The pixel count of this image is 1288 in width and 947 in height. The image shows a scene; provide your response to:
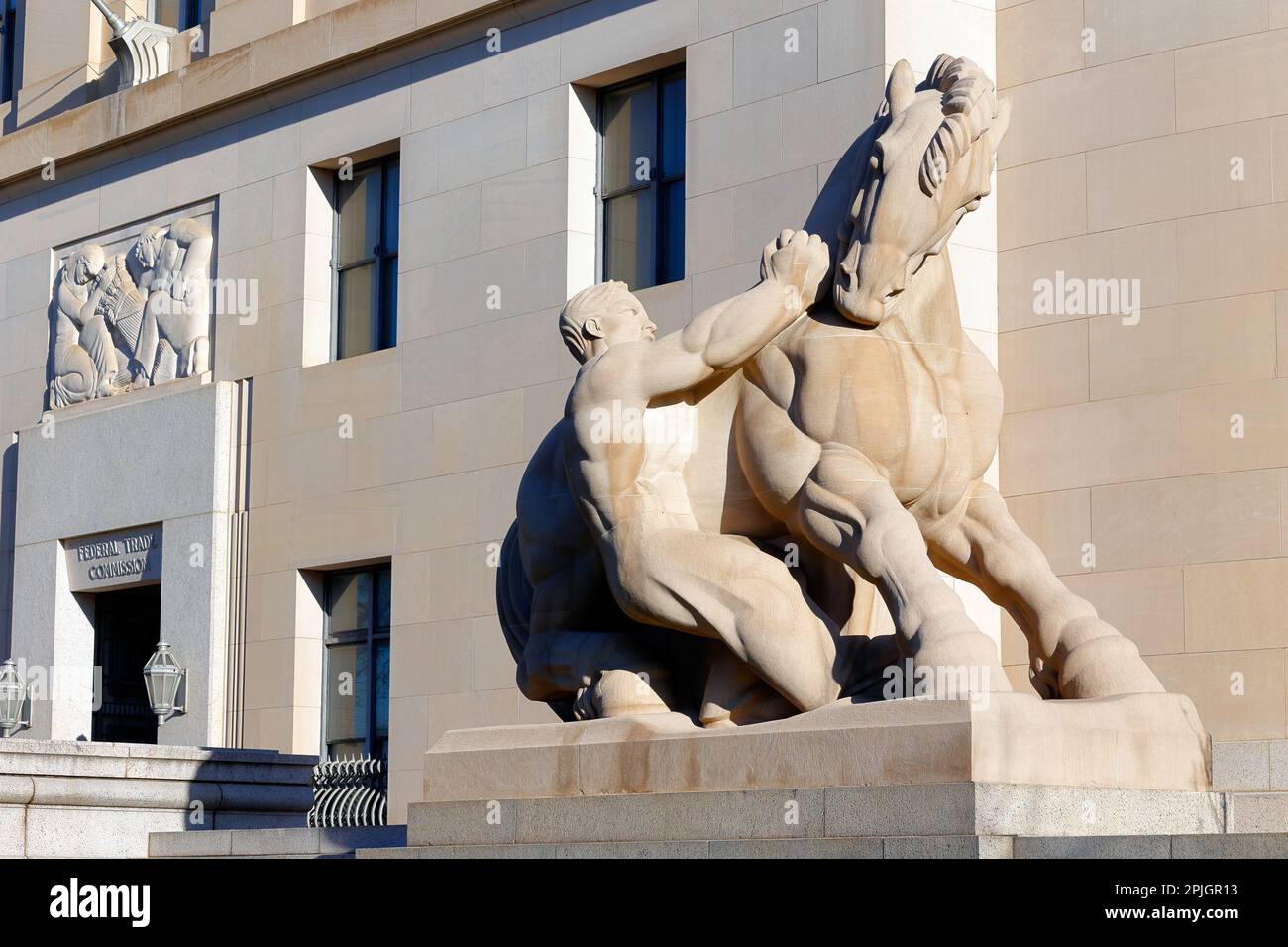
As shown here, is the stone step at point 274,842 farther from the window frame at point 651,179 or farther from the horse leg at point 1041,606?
the window frame at point 651,179

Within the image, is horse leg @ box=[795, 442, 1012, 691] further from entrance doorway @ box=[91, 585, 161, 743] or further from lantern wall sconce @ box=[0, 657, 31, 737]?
entrance doorway @ box=[91, 585, 161, 743]

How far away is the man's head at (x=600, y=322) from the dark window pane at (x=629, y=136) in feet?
35.5

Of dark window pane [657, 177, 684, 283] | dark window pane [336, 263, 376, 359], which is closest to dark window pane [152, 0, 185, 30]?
dark window pane [336, 263, 376, 359]

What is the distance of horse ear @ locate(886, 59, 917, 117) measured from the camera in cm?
845

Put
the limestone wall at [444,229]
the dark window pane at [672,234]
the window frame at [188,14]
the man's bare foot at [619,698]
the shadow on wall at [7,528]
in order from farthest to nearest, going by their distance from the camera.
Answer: the shadow on wall at [7,528]
the window frame at [188,14]
the dark window pane at [672,234]
the limestone wall at [444,229]
the man's bare foot at [619,698]

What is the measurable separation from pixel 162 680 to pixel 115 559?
2435 mm

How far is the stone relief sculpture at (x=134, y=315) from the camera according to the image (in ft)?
76.5

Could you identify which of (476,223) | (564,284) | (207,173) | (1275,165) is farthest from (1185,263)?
(207,173)

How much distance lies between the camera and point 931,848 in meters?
6.92

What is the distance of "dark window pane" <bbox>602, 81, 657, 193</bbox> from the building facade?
0.13ft

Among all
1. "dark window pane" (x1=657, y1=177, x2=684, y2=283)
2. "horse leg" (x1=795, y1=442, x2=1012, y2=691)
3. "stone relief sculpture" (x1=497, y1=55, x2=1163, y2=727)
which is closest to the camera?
"horse leg" (x1=795, y1=442, x2=1012, y2=691)

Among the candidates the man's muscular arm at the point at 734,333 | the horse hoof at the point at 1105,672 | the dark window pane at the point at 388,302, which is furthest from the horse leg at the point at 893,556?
the dark window pane at the point at 388,302
